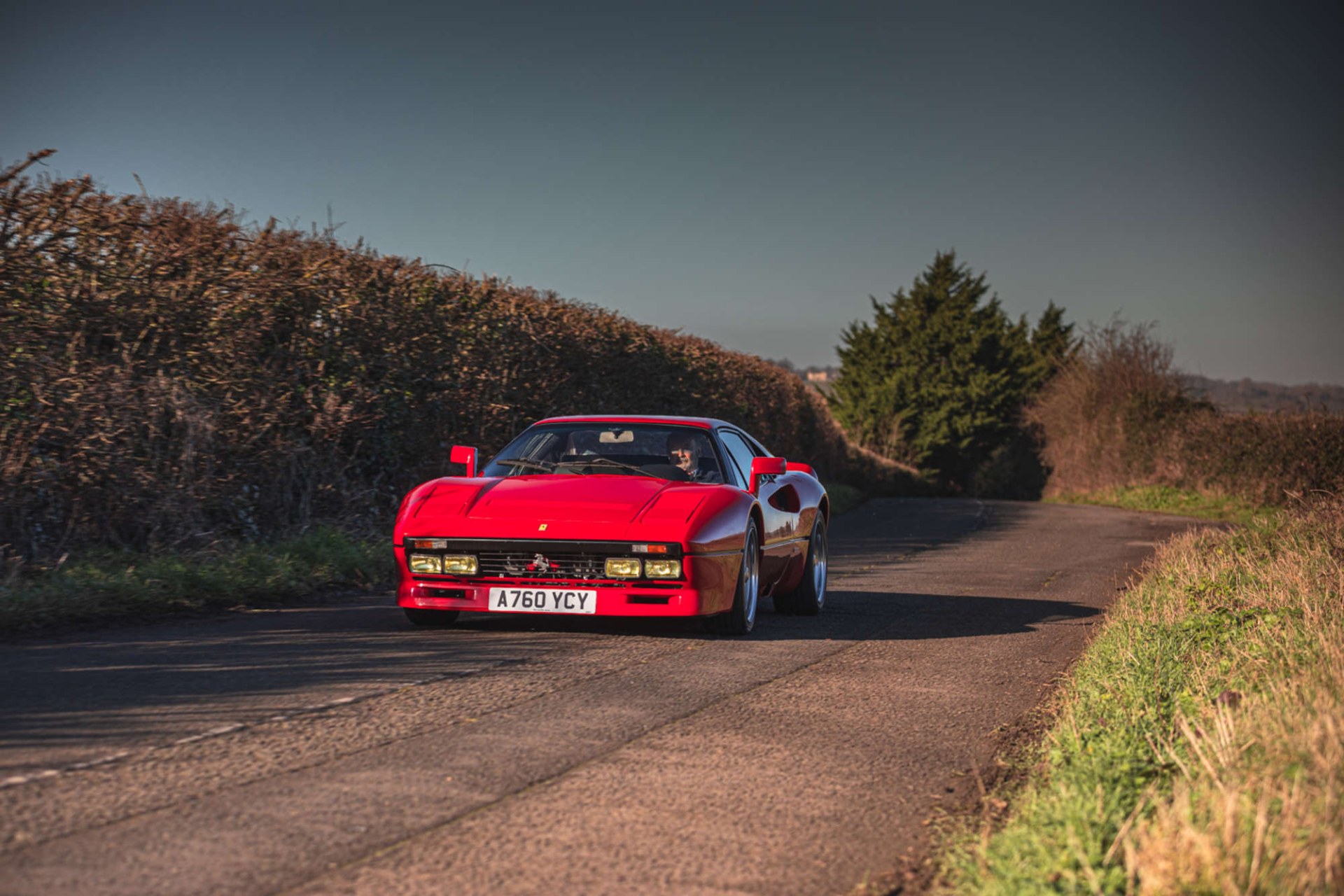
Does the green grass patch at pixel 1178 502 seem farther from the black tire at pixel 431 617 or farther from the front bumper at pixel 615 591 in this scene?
the black tire at pixel 431 617

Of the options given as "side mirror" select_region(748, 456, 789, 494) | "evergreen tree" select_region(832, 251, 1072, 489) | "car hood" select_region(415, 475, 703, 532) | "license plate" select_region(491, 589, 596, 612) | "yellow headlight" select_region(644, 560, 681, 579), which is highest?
"evergreen tree" select_region(832, 251, 1072, 489)

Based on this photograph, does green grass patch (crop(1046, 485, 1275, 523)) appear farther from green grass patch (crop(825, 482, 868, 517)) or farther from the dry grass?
the dry grass

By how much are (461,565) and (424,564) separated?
24 centimetres

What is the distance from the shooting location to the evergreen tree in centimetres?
6038

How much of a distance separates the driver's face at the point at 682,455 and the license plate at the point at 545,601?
1700 mm

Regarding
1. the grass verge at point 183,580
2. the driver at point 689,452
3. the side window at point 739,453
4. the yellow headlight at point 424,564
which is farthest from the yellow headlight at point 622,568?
the grass verge at point 183,580

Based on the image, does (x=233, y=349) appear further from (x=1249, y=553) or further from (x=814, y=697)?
(x=1249, y=553)

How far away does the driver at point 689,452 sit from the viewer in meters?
8.77

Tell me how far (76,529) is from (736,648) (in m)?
4.71

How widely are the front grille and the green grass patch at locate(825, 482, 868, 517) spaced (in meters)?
16.5

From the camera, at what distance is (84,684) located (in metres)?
5.78

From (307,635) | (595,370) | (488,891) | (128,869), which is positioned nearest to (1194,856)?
(488,891)

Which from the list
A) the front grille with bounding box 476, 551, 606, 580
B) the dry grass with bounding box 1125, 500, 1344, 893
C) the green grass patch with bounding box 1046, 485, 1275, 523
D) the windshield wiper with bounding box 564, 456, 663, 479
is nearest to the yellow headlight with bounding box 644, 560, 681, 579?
the front grille with bounding box 476, 551, 606, 580

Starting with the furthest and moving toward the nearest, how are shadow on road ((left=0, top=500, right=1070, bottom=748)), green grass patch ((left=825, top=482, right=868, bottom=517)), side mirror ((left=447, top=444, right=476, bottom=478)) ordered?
green grass patch ((left=825, top=482, right=868, bottom=517)), side mirror ((left=447, top=444, right=476, bottom=478)), shadow on road ((left=0, top=500, right=1070, bottom=748))
